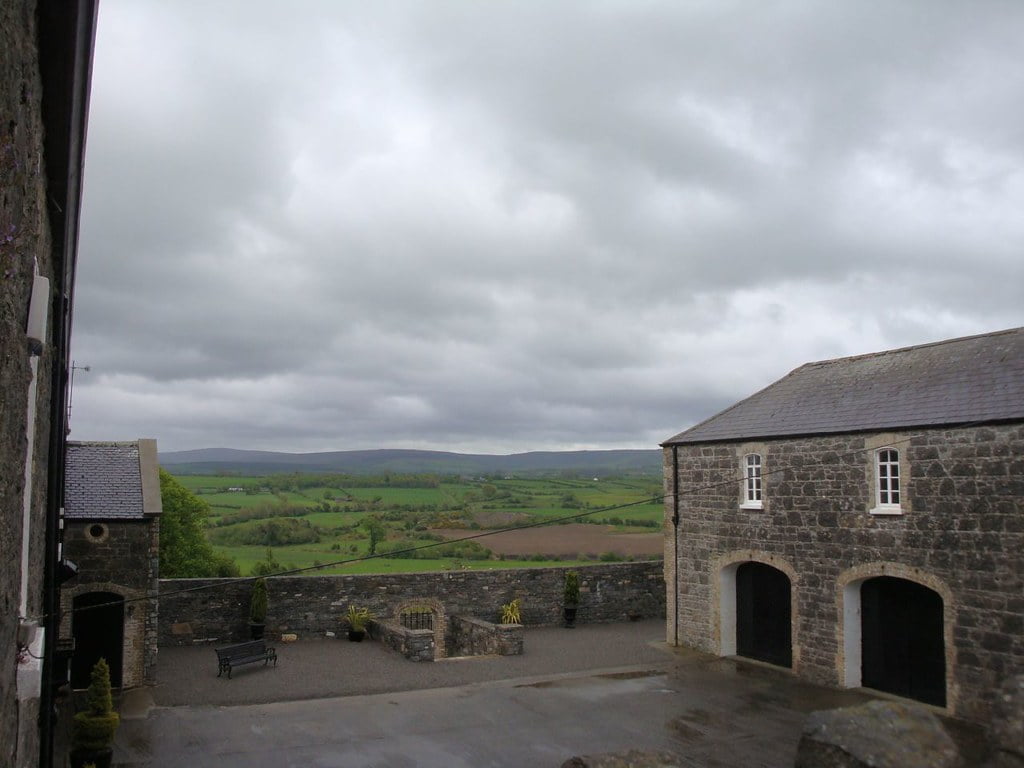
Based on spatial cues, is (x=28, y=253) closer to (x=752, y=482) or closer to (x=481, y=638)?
(x=752, y=482)

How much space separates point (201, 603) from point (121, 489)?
4.69 metres

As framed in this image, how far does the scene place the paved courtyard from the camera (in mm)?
11609

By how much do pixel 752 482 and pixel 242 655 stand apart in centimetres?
1138

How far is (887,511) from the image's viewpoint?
14609 millimetres

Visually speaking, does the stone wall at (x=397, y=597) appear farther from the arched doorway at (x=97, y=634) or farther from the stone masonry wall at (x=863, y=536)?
the stone masonry wall at (x=863, y=536)

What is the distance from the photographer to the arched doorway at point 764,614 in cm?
1708

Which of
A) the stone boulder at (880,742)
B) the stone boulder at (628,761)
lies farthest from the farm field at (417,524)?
the stone boulder at (880,742)

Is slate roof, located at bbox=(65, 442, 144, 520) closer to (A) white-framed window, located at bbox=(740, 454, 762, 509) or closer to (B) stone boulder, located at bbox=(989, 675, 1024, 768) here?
(A) white-framed window, located at bbox=(740, 454, 762, 509)

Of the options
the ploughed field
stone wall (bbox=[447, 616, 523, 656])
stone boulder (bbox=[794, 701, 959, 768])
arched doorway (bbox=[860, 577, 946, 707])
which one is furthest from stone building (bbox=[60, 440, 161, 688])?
the ploughed field

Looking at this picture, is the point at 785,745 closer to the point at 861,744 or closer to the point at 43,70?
the point at 861,744

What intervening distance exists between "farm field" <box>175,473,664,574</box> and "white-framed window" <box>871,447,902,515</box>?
457 cm

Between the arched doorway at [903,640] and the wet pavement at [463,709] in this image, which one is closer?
the wet pavement at [463,709]

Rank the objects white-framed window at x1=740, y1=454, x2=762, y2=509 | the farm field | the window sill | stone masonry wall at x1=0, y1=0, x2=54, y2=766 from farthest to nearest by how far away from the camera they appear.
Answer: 1. the farm field
2. white-framed window at x1=740, y1=454, x2=762, y2=509
3. the window sill
4. stone masonry wall at x1=0, y1=0, x2=54, y2=766

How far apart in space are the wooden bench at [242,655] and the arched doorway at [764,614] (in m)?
10.3
